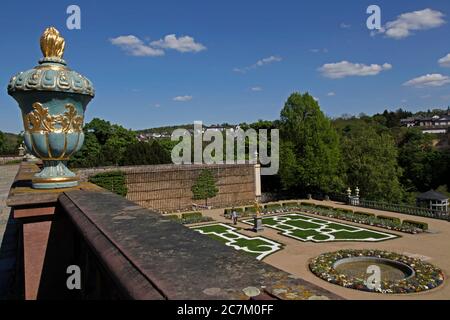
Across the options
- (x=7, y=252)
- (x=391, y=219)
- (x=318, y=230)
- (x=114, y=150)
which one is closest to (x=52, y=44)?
(x=7, y=252)

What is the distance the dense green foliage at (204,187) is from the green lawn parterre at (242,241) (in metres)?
7.36

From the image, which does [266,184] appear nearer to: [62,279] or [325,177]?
[325,177]

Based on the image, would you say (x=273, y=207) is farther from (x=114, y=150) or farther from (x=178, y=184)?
(x=114, y=150)

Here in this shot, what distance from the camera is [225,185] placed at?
3181cm

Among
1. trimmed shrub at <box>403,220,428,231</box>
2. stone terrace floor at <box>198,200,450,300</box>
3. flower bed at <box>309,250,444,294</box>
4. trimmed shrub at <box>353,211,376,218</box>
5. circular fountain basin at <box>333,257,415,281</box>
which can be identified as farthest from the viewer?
trimmed shrub at <box>353,211,376,218</box>

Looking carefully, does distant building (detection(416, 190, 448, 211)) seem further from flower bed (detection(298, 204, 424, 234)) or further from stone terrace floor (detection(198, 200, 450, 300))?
flower bed (detection(298, 204, 424, 234))

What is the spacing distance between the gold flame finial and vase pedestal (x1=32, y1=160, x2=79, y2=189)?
1.17 meters

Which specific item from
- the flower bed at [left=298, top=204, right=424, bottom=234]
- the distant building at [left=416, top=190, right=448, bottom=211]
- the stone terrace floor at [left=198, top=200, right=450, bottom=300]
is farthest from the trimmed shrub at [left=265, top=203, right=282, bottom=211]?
the distant building at [left=416, top=190, right=448, bottom=211]

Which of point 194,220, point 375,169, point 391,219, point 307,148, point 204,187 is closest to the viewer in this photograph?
point 391,219

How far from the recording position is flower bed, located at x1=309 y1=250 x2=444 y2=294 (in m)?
11.7

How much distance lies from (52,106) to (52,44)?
83 cm

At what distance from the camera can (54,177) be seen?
12.7ft
